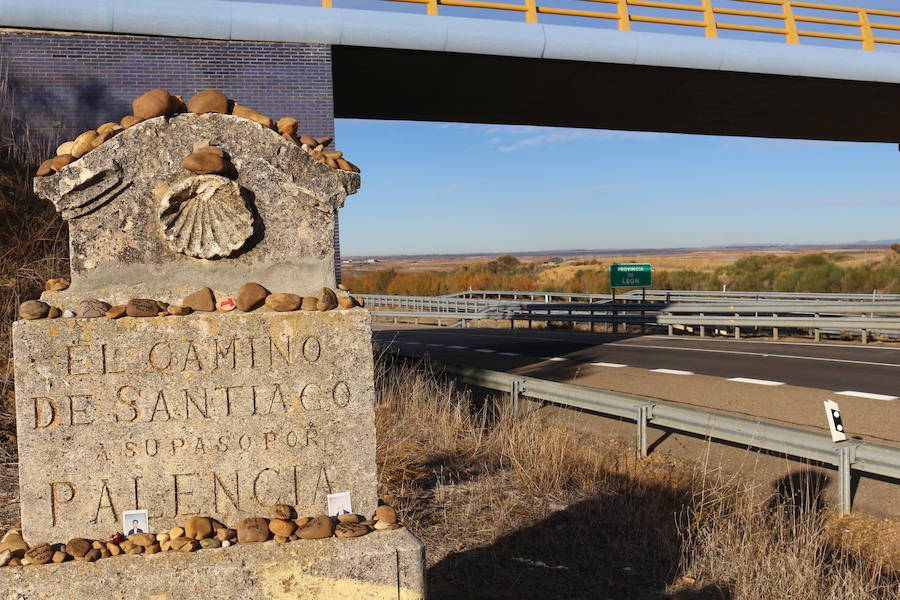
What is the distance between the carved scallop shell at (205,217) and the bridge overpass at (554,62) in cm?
1038

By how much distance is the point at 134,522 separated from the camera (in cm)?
327

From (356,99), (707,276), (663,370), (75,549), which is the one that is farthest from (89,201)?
(707,276)

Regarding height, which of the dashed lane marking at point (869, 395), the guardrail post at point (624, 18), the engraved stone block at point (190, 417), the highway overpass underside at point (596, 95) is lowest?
the dashed lane marking at point (869, 395)

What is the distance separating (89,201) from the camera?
3256mm

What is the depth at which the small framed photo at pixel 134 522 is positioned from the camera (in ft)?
10.7

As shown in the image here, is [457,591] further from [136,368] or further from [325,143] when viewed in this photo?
[325,143]

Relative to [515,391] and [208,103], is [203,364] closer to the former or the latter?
[208,103]

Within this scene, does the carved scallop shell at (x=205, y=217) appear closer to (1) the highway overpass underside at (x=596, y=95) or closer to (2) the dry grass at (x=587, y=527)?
(2) the dry grass at (x=587, y=527)

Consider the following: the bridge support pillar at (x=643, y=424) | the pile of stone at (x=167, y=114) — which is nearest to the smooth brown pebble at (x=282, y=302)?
the pile of stone at (x=167, y=114)

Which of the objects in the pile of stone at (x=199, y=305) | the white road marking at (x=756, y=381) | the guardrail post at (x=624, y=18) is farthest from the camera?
the guardrail post at (x=624, y=18)

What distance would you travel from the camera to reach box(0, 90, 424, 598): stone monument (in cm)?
318

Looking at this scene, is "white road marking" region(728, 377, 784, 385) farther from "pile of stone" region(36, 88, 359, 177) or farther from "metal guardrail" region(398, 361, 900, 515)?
"pile of stone" region(36, 88, 359, 177)

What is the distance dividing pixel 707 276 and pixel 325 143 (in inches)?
2098

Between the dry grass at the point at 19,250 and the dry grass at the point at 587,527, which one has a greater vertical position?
the dry grass at the point at 19,250
